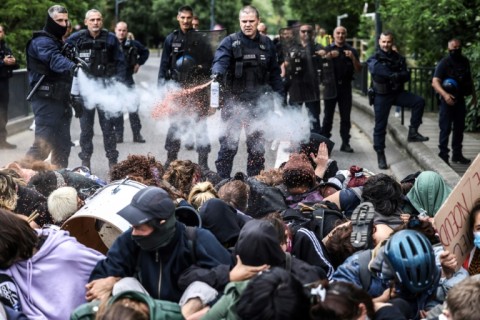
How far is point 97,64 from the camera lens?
447 inches

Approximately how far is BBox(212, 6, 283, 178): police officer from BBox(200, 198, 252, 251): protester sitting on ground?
182 inches

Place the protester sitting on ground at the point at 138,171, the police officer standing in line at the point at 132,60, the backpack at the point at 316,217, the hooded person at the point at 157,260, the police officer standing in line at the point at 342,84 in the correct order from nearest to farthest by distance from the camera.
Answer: the hooded person at the point at 157,260 < the backpack at the point at 316,217 < the protester sitting on ground at the point at 138,171 < the police officer standing in line at the point at 342,84 < the police officer standing in line at the point at 132,60

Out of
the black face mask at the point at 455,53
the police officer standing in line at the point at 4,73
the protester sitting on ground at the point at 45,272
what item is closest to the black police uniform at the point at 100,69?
the police officer standing in line at the point at 4,73

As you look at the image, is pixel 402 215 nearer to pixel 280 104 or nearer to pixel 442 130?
pixel 280 104

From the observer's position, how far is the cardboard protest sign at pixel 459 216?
520cm

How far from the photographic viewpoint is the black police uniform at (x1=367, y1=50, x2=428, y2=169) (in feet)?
40.5

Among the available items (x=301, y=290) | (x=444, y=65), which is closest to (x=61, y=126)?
(x=444, y=65)

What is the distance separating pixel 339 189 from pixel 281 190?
1.41ft

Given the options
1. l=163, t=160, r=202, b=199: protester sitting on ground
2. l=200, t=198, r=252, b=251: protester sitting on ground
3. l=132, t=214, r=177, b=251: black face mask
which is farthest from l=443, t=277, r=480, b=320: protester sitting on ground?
l=163, t=160, r=202, b=199: protester sitting on ground

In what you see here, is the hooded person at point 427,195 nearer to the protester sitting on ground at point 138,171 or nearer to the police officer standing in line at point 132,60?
the protester sitting on ground at point 138,171

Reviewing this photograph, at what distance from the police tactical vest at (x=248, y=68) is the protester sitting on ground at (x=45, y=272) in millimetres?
5384

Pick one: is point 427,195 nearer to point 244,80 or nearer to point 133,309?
point 133,309

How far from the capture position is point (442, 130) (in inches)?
482

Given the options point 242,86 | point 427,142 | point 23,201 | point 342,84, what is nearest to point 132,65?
point 342,84
